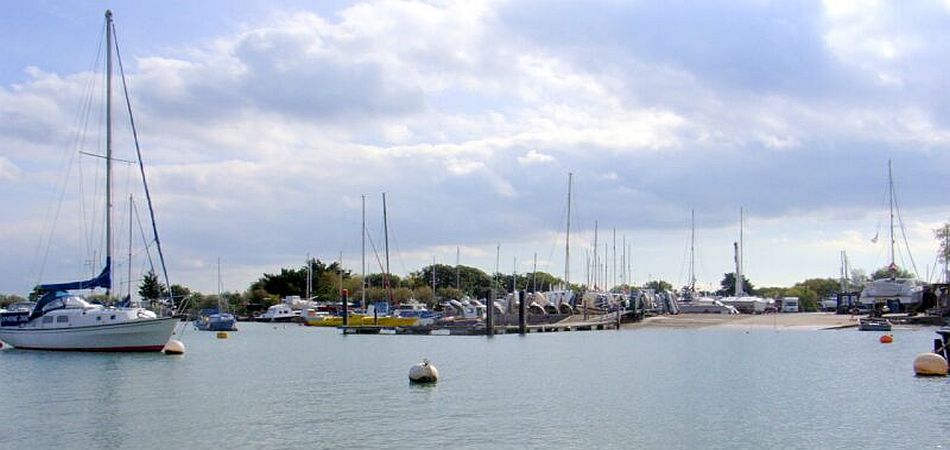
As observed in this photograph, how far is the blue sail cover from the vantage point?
62416mm

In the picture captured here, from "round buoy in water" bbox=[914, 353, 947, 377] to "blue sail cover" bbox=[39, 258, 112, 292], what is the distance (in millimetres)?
47822

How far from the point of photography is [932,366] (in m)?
47.7

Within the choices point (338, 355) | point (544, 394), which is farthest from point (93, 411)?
point (338, 355)

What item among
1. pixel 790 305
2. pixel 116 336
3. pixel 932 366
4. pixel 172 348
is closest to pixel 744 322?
pixel 790 305

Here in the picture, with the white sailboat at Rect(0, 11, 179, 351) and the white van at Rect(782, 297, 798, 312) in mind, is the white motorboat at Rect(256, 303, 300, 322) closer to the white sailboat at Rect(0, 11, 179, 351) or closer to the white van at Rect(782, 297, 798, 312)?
the white van at Rect(782, 297, 798, 312)

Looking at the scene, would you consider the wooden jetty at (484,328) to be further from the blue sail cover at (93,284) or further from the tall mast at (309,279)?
the tall mast at (309,279)

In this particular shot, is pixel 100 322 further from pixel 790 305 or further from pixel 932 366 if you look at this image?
pixel 790 305

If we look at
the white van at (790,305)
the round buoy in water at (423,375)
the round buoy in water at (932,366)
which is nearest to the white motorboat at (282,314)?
the white van at (790,305)

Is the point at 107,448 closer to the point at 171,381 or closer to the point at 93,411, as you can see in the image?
the point at 93,411

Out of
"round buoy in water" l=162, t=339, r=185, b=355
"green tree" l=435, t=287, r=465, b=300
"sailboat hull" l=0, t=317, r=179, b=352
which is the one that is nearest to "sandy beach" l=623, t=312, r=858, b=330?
"round buoy in water" l=162, t=339, r=185, b=355

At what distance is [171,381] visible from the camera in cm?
4912

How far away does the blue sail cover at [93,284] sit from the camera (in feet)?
205

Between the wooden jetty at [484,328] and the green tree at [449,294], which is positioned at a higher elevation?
the green tree at [449,294]

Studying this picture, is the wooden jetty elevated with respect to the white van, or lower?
lower
